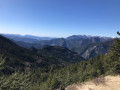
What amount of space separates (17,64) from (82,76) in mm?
148911

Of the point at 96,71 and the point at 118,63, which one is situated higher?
the point at 118,63

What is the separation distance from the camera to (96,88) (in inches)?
774

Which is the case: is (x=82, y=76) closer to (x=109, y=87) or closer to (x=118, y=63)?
(x=118, y=63)

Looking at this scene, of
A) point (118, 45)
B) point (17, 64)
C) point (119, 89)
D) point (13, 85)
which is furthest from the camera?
point (17, 64)

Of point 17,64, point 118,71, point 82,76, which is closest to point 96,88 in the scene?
point 118,71

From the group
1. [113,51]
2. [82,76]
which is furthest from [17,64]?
[113,51]

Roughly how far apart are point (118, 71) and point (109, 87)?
11.3 m

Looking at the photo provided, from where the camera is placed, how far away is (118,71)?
28109mm

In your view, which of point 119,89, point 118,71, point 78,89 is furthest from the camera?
point 118,71

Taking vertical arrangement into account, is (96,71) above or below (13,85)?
below

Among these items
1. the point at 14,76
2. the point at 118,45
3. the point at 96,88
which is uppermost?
the point at 118,45

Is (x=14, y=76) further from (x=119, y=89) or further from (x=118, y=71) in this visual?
(x=118, y=71)

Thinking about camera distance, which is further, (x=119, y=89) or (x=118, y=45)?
(x=118, y=45)

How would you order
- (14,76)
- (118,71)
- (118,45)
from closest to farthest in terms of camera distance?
(14,76) < (118,71) < (118,45)
